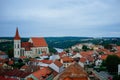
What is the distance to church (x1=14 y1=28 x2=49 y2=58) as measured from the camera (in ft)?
284

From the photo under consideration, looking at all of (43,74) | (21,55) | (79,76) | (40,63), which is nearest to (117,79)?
(43,74)

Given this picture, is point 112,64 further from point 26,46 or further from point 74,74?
point 26,46

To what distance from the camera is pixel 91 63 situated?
222 ft

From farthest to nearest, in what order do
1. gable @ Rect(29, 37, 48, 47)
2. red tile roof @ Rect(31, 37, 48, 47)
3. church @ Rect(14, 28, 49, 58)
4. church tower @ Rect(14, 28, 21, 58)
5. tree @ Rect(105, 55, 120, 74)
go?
gable @ Rect(29, 37, 48, 47)
red tile roof @ Rect(31, 37, 48, 47)
church @ Rect(14, 28, 49, 58)
church tower @ Rect(14, 28, 21, 58)
tree @ Rect(105, 55, 120, 74)

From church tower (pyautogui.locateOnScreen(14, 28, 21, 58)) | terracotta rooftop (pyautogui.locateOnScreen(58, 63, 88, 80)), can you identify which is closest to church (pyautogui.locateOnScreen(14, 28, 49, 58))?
church tower (pyautogui.locateOnScreen(14, 28, 21, 58))

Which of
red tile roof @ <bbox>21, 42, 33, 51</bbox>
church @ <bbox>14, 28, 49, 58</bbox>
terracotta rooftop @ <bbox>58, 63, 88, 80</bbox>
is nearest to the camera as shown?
terracotta rooftop @ <bbox>58, 63, 88, 80</bbox>

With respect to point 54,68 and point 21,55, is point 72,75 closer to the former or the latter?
point 54,68

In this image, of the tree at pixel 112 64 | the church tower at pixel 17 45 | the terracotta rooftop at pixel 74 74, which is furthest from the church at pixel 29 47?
the terracotta rooftop at pixel 74 74

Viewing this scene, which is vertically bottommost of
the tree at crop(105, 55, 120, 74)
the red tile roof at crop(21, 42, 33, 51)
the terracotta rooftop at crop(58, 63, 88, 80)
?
the tree at crop(105, 55, 120, 74)

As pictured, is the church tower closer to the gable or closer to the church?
the church

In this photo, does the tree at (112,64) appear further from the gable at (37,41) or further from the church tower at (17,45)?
the gable at (37,41)

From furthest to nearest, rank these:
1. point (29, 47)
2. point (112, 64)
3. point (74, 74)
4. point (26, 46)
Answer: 1. point (29, 47)
2. point (26, 46)
3. point (112, 64)
4. point (74, 74)

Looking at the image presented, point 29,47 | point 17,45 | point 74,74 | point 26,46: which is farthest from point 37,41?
point 74,74

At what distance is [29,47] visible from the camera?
298 ft
